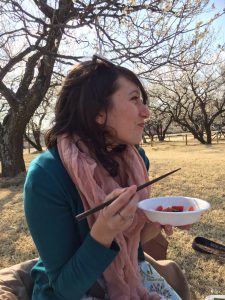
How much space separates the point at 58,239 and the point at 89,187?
0.25 metres

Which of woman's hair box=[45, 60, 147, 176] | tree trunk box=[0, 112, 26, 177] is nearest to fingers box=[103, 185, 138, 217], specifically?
woman's hair box=[45, 60, 147, 176]

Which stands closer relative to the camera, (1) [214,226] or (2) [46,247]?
(2) [46,247]

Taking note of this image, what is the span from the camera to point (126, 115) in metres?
1.81

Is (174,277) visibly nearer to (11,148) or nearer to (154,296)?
(154,296)

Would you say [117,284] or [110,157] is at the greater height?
[110,157]

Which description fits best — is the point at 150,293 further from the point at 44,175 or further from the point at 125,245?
the point at 44,175

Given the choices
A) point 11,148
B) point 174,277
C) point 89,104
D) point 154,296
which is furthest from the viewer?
point 11,148

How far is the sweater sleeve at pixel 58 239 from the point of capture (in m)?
1.57

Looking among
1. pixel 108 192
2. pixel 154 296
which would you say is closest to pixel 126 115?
pixel 108 192

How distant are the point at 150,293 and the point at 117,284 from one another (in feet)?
0.80

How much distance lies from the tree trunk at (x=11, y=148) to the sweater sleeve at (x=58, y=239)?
8146 mm

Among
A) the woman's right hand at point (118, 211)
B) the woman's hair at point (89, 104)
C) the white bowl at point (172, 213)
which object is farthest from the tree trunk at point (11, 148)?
the woman's right hand at point (118, 211)

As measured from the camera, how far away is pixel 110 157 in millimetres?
1884

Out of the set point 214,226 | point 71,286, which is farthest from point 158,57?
point 71,286
